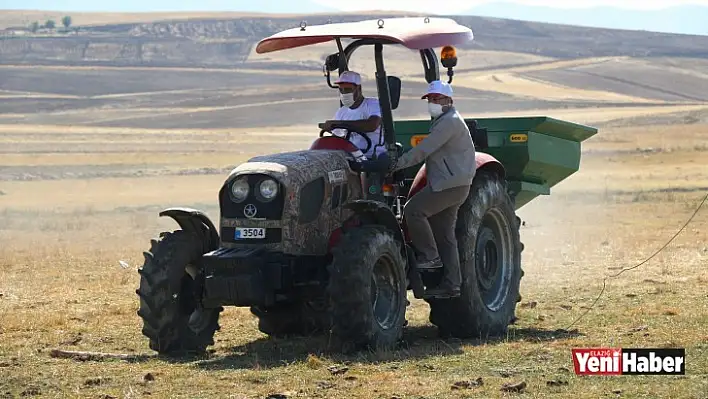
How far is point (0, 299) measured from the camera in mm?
15836

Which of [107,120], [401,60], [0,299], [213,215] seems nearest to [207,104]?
[107,120]

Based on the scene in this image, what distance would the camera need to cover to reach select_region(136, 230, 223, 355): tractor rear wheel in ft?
36.6

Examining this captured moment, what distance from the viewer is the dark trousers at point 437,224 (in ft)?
38.1

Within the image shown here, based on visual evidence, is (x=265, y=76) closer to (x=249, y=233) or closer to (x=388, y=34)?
(x=388, y=34)

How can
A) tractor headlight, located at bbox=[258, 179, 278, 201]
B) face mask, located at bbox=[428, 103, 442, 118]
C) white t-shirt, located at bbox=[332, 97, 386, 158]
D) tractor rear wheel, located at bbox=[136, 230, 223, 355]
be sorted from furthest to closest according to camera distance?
white t-shirt, located at bbox=[332, 97, 386, 158] → face mask, located at bbox=[428, 103, 442, 118] → tractor rear wheel, located at bbox=[136, 230, 223, 355] → tractor headlight, located at bbox=[258, 179, 278, 201]

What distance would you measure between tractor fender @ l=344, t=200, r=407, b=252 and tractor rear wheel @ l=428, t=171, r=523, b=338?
0.87 metres

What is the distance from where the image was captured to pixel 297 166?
1105 centimetres

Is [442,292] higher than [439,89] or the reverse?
the reverse

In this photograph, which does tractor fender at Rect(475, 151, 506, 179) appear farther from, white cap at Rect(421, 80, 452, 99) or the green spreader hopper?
white cap at Rect(421, 80, 452, 99)

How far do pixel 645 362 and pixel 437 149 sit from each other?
266cm

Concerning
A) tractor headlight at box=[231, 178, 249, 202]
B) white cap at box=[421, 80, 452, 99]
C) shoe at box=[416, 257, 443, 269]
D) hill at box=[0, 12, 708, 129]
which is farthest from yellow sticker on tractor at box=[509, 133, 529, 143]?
hill at box=[0, 12, 708, 129]

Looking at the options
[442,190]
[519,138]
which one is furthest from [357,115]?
[519,138]

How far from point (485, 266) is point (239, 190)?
294 centimetres

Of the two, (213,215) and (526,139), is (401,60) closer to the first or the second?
(213,215)
